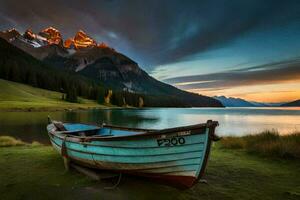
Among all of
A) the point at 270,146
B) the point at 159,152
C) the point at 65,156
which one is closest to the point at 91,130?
the point at 65,156

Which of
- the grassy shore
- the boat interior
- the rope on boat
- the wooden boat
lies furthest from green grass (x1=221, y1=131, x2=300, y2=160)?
the rope on boat

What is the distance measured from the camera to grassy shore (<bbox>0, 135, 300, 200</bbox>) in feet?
25.0

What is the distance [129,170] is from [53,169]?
4.31m

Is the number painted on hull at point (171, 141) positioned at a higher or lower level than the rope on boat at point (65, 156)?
higher

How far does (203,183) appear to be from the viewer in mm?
8672

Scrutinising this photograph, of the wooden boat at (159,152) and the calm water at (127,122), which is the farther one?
the calm water at (127,122)

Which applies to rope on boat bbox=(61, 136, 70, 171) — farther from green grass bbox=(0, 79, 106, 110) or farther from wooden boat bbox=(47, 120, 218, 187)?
green grass bbox=(0, 79, 106, 110)

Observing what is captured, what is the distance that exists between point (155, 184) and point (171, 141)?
7.59ft

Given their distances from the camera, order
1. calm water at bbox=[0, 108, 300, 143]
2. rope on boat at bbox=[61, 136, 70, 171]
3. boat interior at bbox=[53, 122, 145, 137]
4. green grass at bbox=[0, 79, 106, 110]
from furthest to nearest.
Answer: green grass at bbox=[0, 79, 106, 110] → calm water at bbox=[0, 108, 300, 143] → boat interior at bbox=[53, 122, 145, 137] → rope on boat at bbox=[61, 136, 70, 171]

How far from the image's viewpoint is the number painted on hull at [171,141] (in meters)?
7.14

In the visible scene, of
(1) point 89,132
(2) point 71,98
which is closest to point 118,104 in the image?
(2) point 71,98

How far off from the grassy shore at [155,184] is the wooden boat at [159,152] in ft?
2.01

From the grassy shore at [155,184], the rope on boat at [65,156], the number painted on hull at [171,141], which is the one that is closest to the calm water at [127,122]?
the rope on boat at [65,156]

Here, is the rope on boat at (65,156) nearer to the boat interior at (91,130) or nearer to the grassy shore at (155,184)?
the grassy shore at (155,184)
